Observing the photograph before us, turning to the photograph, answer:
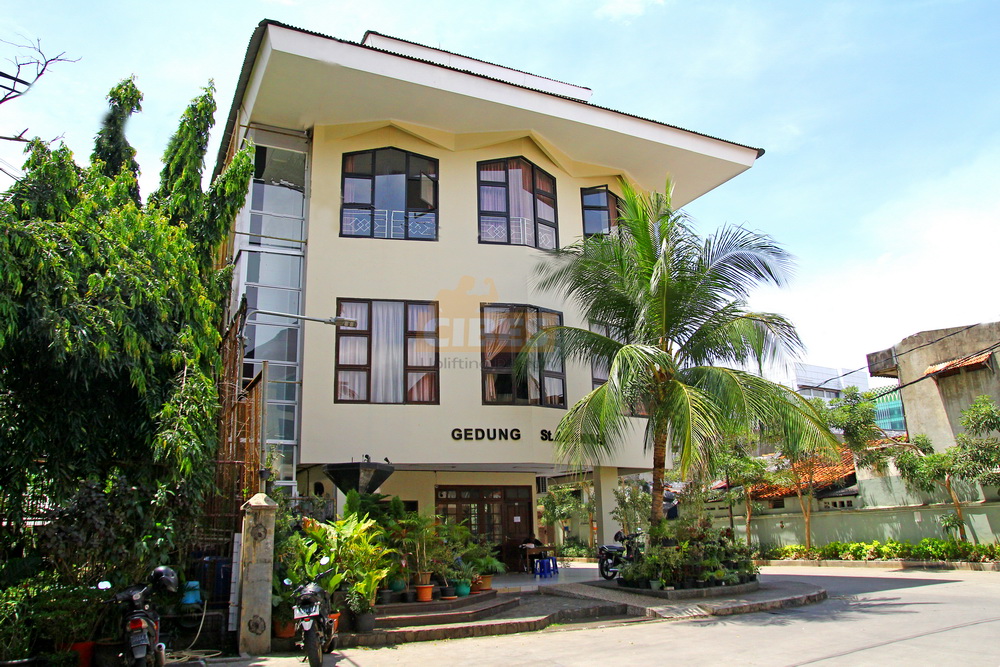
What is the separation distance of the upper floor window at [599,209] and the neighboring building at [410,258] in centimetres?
77

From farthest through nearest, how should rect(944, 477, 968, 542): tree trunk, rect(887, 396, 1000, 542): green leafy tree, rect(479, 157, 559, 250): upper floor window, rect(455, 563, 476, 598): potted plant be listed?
1. rect(944, 477, 968, 542): tree trunk
2. rect(887, 396, 1000, 542): green leafy tree
3. rect(479, 157, 559, 250): upper floor window
4. rect(455, 563, 476, 598): potted plant

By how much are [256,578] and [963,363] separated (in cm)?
1837

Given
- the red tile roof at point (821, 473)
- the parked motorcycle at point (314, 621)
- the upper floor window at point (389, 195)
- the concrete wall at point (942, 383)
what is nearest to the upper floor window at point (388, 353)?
the upper floor window at point (389, 195)

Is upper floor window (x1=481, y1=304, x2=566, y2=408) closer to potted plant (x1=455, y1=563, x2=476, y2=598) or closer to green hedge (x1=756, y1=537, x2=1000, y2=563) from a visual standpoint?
potted plant (x1=455, y1=563, x2=476, y2=598)

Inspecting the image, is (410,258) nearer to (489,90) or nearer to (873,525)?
(489,90)

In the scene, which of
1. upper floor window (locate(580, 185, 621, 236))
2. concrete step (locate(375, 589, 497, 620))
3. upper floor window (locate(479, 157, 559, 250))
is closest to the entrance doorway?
upper floor window (locate(479, 157, 559, 250))

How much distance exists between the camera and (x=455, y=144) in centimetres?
1617

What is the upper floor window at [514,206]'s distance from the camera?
16016 mm

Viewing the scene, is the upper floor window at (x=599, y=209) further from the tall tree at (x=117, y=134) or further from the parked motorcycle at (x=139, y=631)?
the parked motorcycle at (x=139, y=631)

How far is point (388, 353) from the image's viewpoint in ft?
48.4

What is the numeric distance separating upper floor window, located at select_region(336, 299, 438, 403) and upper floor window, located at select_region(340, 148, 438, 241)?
1.64 m

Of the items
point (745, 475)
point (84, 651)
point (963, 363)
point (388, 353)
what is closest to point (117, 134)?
point (388, 353)

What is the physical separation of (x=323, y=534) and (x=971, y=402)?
17.4 metres

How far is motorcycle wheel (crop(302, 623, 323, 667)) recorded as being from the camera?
7.19 m
